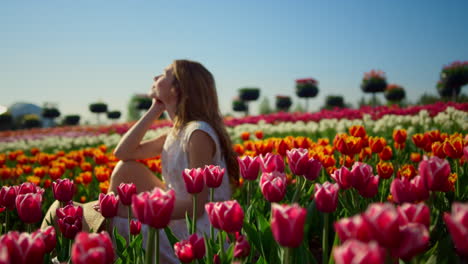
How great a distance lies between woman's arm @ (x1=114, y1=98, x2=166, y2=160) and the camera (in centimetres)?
298

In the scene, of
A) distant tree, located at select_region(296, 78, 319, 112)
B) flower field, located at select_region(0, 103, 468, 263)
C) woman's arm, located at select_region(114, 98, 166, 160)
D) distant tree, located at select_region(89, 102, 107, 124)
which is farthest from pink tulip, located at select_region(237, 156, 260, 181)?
distant tree, located at select_region(89, 102, 107, 124)

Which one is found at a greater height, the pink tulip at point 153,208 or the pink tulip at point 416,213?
the pink tulip at point 416,213

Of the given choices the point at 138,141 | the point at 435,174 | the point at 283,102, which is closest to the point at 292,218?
the point at 435,174

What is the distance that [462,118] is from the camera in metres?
4.38

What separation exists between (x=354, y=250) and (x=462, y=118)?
4527 millimetres

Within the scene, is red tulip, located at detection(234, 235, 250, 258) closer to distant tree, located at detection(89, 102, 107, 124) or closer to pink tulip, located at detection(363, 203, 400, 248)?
pink tulip, located at detection(363, 203, 400, 248)

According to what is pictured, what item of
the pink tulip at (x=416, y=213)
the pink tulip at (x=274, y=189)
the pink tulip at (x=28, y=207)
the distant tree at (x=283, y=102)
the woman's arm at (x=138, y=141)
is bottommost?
the distant tree at (x=283, y=102)

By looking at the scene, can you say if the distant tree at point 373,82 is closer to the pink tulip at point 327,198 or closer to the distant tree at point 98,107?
the pink tulip at point 327,198

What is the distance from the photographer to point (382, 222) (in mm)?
693

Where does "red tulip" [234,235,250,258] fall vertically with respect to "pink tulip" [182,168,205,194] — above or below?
below

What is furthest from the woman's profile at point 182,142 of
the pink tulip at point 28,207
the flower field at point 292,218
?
the pink tulip at point 28,207

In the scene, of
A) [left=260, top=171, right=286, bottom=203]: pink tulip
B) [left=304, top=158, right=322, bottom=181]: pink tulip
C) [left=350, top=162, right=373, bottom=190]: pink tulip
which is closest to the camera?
[left=260, top=171, right=286, bottom=203]: pink tulip

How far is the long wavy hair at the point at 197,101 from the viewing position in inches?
111

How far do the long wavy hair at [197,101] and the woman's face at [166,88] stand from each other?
35 millimetres
